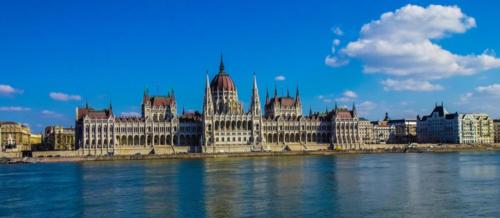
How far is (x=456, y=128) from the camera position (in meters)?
167

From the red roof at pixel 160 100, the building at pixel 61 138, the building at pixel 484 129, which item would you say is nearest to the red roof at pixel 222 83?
the red roof at pixel 160 100

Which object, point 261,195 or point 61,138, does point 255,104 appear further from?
point 261,195

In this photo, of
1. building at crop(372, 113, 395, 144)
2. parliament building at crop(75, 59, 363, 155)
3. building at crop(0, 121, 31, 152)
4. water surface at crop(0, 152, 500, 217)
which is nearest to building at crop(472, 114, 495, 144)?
building at crop(372, 113, 395, 144)

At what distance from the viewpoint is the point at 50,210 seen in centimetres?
4091

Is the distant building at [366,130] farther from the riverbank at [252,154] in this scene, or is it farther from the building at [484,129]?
the riverbank at [252,154]

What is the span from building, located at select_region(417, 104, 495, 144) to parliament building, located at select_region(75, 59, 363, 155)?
1329 inches

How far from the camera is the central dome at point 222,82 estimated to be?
145m

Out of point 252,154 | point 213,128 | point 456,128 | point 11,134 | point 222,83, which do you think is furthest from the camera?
point 456,128

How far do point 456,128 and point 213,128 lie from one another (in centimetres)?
6963

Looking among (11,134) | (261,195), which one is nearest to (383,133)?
(11,134)

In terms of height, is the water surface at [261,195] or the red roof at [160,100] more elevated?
the red roof at [160,100]

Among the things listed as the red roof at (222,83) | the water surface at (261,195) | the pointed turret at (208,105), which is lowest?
the water surface at (261,195)

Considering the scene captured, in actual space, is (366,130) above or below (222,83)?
below

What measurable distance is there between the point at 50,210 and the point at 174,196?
929 cm
